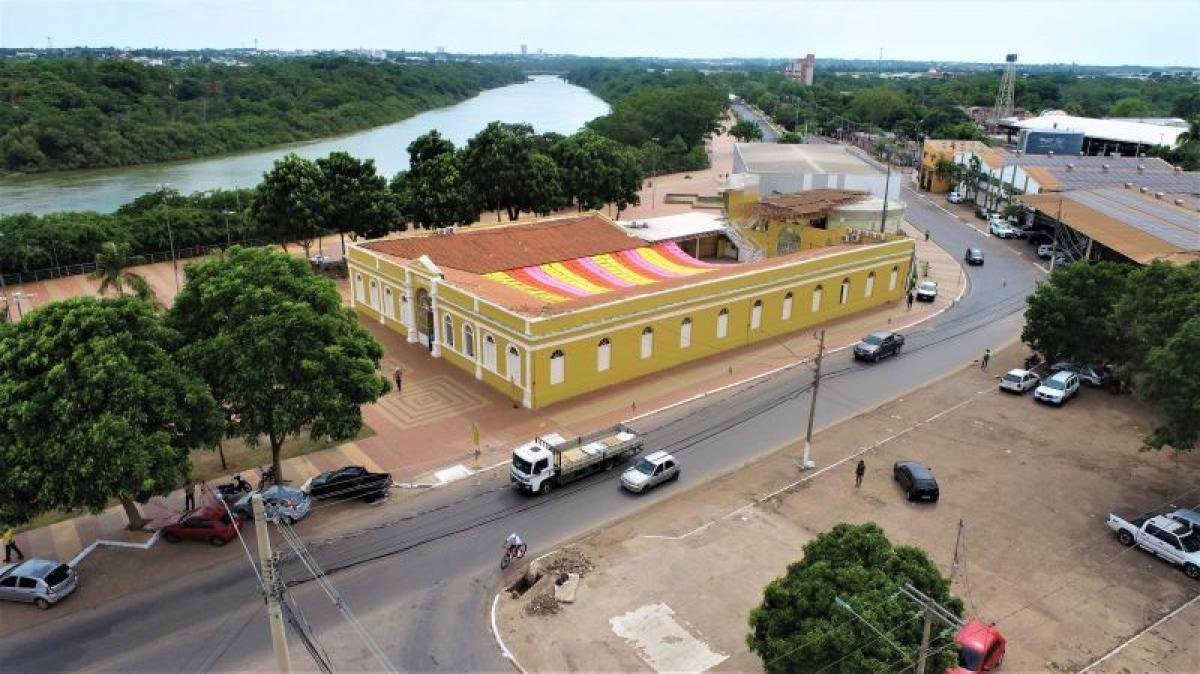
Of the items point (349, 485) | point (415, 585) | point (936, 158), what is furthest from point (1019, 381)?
point (936, 158)

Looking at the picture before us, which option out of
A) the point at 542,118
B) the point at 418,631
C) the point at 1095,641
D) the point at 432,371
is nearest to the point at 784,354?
the point at 432,371

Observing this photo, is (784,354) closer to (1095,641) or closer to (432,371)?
(432,371)

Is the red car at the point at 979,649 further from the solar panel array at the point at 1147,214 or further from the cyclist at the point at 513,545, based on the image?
the solar panel array at the point at 1147,214

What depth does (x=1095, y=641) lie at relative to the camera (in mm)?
20781

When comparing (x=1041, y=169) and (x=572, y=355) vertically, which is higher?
(x=1041, y=169)

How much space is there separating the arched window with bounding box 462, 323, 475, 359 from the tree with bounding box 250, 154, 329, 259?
795 inches

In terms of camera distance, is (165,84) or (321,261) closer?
(321,261)

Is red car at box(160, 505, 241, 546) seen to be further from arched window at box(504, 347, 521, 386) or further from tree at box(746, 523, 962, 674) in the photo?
tree at box(746, 523, 962, 674)

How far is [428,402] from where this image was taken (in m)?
35.4

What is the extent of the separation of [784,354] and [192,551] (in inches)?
1136

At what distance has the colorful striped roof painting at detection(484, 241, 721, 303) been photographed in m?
42.1

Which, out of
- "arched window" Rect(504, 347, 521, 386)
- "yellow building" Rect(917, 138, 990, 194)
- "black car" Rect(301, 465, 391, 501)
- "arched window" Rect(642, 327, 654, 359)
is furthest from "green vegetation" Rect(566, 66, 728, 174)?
"black car" Rect(301, 465, 391, 501)

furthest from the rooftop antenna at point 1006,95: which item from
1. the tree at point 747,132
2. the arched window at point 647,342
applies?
the arched window at point 647,342

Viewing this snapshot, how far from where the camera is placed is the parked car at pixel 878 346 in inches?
1620
